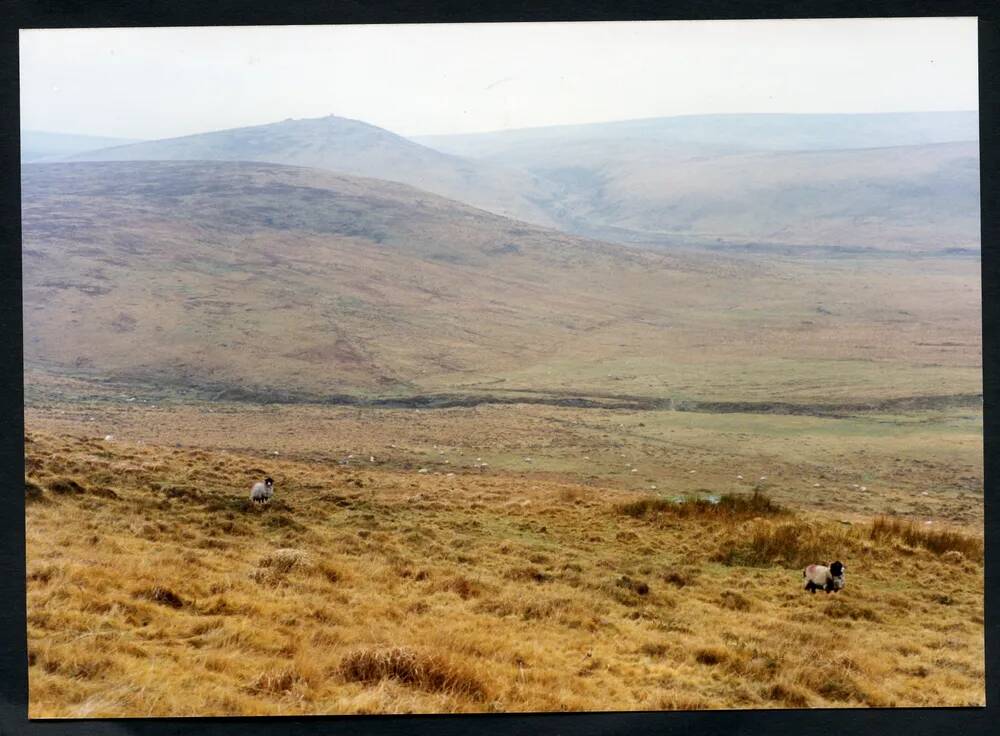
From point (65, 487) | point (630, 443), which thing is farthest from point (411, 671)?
point (630, 443)

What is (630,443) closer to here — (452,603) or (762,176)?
(452,603)

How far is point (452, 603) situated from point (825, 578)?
3405mm

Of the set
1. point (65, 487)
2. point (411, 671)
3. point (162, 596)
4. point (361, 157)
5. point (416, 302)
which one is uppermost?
point (361, 157)

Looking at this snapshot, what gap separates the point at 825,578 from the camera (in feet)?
26.3

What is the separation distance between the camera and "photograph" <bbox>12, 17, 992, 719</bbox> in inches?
247

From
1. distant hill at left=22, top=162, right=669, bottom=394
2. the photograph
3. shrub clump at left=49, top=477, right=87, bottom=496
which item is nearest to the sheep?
the photograph

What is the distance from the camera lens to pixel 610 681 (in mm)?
6070

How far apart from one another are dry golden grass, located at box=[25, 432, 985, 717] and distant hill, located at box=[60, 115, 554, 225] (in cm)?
2623

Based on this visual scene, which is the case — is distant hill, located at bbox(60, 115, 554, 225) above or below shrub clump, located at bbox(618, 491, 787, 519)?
above

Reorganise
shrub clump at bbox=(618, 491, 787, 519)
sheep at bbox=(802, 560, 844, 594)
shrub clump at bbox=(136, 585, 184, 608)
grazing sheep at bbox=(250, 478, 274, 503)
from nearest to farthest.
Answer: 1. shrub clump at bbox=(136, 585, 184, 608)
2. sheep at bbox=(802, 560, 844, 594)
3. grazing sheep at bbox=(250, 478, 274, 503)
4. shrub clump at bbox=(618, 491, 787, 519)

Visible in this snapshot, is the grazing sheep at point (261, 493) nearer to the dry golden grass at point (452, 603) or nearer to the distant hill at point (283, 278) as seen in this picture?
the dry golden grass at point (452, 603)

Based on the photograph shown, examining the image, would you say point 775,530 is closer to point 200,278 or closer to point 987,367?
point 987,367

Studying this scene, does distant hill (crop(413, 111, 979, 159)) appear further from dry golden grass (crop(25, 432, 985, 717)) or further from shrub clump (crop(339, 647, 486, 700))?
shrub clump (crop(339, 647, 486, 700))

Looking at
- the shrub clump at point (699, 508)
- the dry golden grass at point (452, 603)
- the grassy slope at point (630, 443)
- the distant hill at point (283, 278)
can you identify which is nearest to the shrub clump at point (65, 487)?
the dry golden grass at point (452, 603)
